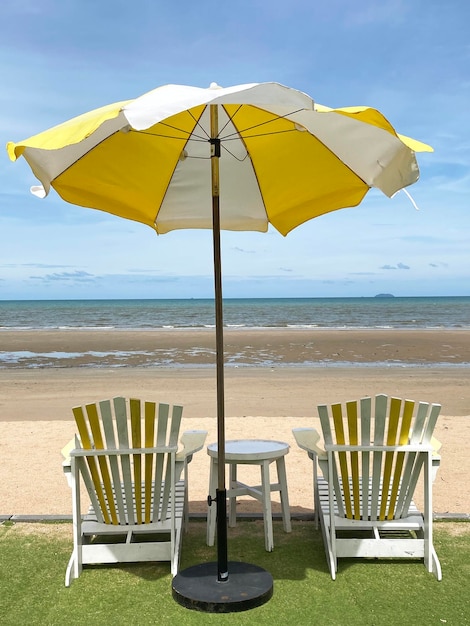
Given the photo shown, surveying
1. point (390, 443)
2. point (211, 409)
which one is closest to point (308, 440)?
point (390, 443)

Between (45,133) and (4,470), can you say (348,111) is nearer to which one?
(45,133)

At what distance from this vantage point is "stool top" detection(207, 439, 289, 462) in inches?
187

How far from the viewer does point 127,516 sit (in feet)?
14.7

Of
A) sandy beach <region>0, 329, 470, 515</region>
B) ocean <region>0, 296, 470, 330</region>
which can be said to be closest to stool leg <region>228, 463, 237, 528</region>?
sandy beach <region>0, 329, 470, 515</region>

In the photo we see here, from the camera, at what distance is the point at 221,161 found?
17.1 feet

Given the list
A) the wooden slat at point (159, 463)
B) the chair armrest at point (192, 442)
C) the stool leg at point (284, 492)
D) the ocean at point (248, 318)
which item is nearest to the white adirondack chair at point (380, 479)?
the stool leg at point (284, 492)

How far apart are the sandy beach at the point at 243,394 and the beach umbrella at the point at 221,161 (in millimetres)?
Result: 2390

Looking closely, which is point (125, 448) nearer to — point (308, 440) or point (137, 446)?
point (137, 446)

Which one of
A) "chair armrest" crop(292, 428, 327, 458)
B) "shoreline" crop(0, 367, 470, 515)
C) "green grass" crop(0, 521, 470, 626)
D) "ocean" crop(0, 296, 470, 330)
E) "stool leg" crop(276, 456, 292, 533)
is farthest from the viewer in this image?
"ocean" crop(0, 296, 470, 330)

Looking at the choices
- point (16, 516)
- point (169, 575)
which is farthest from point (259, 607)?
point (16, 516)

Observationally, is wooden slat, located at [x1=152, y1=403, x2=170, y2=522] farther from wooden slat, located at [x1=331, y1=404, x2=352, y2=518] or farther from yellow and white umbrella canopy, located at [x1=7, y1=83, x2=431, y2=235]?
yellow and white umbrella canopy, located at [x1=7, y1=83, x2=431, y2=235]

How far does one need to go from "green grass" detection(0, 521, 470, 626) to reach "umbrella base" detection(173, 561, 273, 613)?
0.16 ft

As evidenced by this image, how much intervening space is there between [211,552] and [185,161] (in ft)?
8.95

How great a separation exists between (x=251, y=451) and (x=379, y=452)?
92 cm
